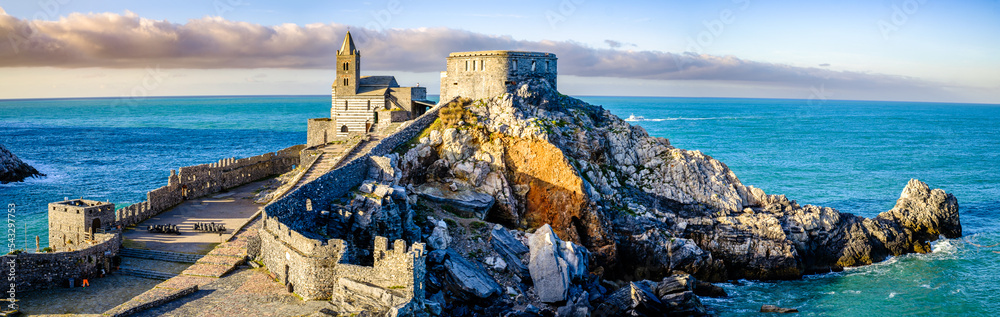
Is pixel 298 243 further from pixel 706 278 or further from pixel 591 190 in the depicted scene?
pixel 706 278

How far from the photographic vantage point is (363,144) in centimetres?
4759

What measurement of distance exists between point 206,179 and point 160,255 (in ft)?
42.4

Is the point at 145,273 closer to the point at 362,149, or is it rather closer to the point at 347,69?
the point at 362,149

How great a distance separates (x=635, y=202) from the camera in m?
48.4

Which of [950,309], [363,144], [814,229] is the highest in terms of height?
[363,144]

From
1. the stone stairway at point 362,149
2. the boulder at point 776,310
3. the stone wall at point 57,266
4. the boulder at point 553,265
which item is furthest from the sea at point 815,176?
the stone stairway at point 362,149

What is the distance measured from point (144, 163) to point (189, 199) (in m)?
54.3

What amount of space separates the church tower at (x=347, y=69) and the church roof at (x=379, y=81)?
1.52 meters

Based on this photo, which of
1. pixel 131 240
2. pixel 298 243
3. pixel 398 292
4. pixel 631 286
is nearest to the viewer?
pixel 398 292

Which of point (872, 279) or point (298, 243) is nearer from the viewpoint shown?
point (298, 243)

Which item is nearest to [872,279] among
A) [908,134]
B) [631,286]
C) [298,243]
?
[631,286]

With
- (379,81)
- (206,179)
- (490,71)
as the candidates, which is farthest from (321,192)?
(379,81)

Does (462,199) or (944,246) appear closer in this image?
(462,199)

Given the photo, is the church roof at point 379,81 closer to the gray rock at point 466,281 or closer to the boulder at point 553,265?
the boulder at point 553,265
